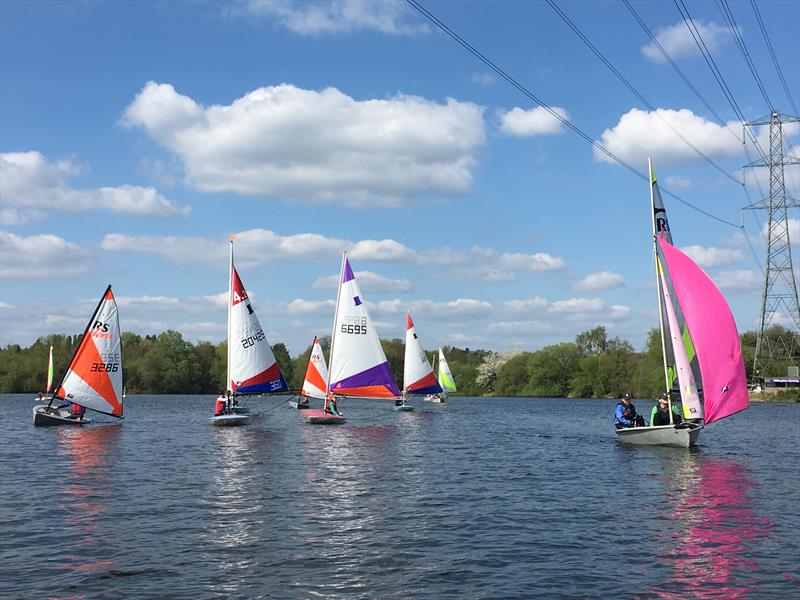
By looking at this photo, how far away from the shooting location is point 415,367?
76.3 metres

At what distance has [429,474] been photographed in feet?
88.0

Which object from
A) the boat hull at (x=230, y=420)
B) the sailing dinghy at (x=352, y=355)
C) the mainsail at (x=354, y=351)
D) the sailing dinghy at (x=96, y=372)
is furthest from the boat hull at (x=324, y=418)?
the sailing dinghy at (x=96, y=372)

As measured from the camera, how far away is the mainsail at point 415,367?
7588 centimetres

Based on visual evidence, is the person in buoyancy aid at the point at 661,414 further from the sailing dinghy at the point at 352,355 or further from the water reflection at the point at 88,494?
the water reflection at the point at 88,494

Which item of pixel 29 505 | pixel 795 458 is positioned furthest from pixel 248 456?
pixel 795 458

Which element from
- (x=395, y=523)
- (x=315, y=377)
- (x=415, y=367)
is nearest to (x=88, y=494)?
(x=395, y=523)

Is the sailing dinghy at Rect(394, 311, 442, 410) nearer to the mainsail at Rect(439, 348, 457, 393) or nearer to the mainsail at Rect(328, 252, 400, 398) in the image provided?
the mainsail at Rect(439, 348, 457, 393)

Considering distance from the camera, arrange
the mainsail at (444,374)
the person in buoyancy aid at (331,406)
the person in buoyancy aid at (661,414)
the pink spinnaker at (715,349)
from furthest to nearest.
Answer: the mainsail at (444,374) < the person in buoyancy aid at (331,406) < the person in buoyancy aid at (661,414) < the pink spinnaker at (715,349)

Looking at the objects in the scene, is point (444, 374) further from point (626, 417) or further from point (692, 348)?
point (692, 348)

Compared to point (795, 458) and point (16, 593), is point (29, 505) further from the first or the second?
point (795, 458)

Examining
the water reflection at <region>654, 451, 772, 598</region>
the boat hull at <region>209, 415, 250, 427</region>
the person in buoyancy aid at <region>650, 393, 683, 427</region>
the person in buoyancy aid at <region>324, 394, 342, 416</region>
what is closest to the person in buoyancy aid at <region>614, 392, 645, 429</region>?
the person in buoyancy aid at <region>650, 393, 683, 427</region>

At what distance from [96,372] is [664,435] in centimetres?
3099

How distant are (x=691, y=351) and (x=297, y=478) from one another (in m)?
18.2

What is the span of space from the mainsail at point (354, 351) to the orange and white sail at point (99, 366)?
12810 mm
